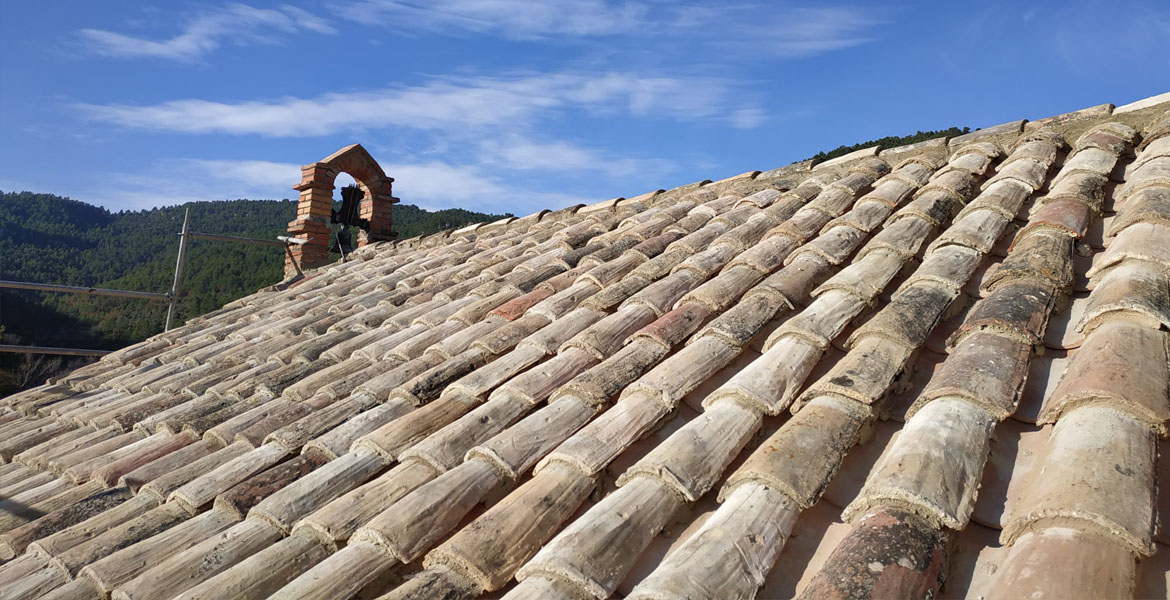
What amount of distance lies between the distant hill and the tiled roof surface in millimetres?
9978

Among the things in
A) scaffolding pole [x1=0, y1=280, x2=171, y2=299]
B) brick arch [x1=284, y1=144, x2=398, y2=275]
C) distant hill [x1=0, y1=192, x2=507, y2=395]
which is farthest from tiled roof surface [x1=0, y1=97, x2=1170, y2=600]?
distant hill [x1=0, y1=192, x2=507, y2=395]

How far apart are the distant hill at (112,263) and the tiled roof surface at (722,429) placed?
9978mm

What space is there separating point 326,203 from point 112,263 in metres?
19.8

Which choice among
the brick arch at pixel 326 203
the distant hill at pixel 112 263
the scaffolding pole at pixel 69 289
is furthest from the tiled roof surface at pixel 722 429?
the distant hill at pixel 112 263

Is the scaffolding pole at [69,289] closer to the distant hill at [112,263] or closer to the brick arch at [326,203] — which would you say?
the brick arch at [326,203]

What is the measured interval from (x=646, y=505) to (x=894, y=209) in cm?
296

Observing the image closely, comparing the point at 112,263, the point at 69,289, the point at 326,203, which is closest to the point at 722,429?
the point at 326,203

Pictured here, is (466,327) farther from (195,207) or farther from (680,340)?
(195,207)

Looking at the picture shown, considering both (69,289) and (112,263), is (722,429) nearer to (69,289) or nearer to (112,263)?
A: (69,289)

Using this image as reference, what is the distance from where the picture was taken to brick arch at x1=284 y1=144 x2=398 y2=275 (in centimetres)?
987

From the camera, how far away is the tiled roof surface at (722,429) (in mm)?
1670

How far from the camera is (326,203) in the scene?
32.8ft

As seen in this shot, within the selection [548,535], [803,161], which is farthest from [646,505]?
[803,161]

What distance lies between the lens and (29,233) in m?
26.8
